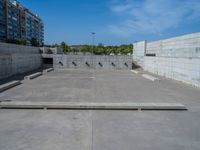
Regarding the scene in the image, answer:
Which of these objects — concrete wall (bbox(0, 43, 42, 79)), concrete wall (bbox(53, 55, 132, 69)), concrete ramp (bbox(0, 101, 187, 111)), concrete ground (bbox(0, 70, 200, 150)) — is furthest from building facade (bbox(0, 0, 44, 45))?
concrete ground (bbox(0, 70, 200, 150))

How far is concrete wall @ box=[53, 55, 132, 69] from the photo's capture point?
27.9m

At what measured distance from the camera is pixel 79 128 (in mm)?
5633

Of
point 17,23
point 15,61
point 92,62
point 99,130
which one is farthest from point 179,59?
point 17,23

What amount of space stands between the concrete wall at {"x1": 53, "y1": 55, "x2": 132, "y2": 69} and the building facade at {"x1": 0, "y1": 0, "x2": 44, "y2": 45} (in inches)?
1225

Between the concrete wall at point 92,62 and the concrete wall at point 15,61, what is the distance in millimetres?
3221

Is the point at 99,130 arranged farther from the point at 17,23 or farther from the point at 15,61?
the point at 17,23

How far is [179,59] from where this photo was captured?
53.3 ft

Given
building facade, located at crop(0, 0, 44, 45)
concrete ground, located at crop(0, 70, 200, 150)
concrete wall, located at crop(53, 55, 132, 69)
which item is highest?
building facade, located at crop(0, 0, 44, 45)

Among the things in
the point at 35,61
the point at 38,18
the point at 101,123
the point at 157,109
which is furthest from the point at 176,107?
the point at 38,18

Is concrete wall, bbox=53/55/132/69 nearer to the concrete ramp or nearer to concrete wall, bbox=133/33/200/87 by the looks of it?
concrete wall, bbox=133/33/200/87

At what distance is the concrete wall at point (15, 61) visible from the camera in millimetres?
16666

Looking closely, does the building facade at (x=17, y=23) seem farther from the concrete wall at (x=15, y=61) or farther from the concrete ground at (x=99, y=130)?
the concrete ground at (x=99, y=130)

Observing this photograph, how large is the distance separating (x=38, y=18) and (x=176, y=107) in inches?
3651

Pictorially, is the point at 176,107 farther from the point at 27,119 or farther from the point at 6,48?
the point at 6,48
